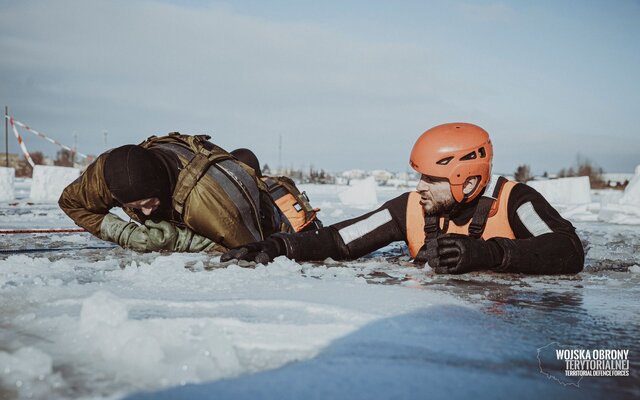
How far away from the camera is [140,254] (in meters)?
3.51

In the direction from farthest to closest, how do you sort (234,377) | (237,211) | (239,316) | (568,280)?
1. (237,211)
2. (568,280)
3. (239,316)
4. (234,377)

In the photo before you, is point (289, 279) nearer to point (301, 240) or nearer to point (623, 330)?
point (301, 240)

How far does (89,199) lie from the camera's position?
355 cm

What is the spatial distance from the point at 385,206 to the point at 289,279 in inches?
41.4

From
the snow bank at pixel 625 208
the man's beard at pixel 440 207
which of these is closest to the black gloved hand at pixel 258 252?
the man's beard at pixel 440 207

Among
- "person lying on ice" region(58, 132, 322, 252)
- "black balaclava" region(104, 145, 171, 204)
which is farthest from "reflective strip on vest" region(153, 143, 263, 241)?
"black balaclava" region(104, 145, 171, 204)

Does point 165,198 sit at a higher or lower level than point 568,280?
higher

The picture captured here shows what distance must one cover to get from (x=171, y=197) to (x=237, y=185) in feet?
1.51

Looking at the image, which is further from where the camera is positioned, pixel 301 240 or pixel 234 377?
pixel 301 240

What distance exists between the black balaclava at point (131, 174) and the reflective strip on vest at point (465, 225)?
1634 millimetres

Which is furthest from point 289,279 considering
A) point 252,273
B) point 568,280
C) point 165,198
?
point 568,280

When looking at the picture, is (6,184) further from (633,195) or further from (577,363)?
(633,195)

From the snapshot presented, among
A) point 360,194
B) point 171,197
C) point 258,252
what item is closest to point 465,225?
point 258,252

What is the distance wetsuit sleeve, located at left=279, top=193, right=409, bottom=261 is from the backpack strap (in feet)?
1.54
